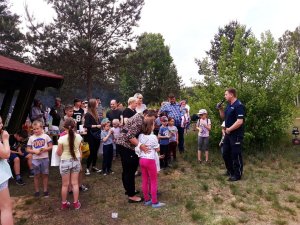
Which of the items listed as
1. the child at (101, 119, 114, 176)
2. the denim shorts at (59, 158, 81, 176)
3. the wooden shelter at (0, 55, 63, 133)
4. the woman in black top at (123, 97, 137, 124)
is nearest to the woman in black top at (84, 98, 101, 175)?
the child at (101, 119, 114, 176)

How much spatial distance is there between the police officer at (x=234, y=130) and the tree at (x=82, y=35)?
633 inches

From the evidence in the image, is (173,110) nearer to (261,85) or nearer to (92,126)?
(92,126)

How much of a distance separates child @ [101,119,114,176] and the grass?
0.87 ft

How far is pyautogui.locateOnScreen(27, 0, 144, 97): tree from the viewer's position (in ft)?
70.2

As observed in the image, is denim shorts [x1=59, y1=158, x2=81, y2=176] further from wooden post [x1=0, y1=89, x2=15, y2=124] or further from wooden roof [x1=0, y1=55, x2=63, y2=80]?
wooden post [x1=0, y1=89, x2=15, y2=124]

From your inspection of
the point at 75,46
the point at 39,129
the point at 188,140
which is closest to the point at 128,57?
the point at 75,46

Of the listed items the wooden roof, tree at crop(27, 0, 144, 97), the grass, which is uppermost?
tree at crop(27, 0, 144, 97)

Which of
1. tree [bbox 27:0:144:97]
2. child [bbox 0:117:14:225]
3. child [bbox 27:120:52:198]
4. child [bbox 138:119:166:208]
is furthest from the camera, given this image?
tree [bbox 27:0:144:97]

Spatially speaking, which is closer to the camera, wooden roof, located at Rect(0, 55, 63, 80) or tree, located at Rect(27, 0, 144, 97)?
wooden roof, located at Rect(0, 55, 63, 80)

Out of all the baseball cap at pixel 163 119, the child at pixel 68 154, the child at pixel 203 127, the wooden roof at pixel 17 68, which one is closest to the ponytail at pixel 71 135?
the child at pixel 68 154

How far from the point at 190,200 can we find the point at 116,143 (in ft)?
5.31

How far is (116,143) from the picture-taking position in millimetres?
5074

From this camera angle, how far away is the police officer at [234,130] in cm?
605

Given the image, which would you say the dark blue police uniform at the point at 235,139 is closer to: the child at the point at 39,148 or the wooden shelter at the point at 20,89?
the child at the point at 39,148
